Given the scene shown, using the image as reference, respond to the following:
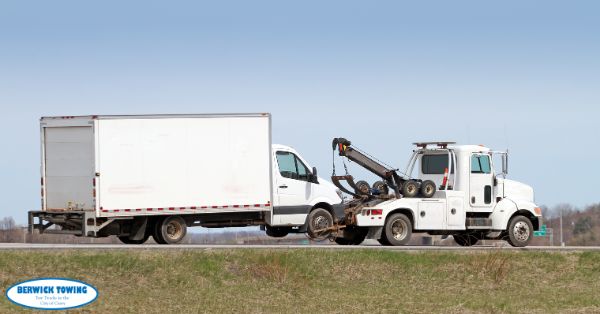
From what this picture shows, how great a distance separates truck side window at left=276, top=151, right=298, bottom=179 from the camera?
103 ft

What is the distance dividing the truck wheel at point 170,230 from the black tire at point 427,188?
677cm

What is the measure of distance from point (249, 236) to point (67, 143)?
12.6 meters

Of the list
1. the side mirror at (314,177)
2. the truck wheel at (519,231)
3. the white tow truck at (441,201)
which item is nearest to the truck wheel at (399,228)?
the white tow truck at (441,201)

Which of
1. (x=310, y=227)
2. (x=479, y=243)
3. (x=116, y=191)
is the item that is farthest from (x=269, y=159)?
(x=479, y=243)

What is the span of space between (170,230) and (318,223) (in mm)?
4251

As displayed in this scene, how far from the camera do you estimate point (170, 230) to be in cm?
3031

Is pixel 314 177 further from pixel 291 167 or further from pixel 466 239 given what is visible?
pixel 466 239

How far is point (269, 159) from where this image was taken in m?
31.0

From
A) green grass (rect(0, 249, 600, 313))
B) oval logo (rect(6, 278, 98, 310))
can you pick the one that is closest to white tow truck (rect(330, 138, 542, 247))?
green grass (rect(0, 249, 600, 313))

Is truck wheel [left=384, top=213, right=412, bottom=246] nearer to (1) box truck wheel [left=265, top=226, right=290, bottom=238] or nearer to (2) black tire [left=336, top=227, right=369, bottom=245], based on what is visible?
(2) black tire [left=336, top=227, right=369, bottom=245]

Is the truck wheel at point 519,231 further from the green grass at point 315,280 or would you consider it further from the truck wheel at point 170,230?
the truck wheel at point 170,230

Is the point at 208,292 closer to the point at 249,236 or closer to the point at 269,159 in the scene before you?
the point at 269,159

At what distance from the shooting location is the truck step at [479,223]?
32.3m

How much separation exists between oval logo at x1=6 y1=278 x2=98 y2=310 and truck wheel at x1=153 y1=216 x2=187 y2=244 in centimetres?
1413
